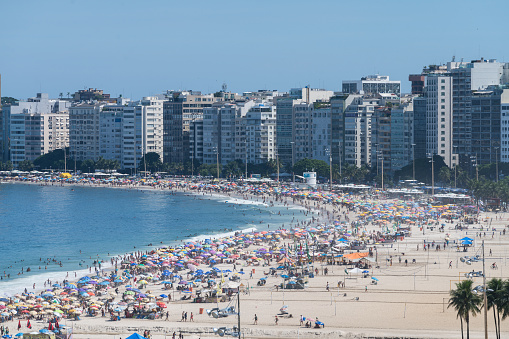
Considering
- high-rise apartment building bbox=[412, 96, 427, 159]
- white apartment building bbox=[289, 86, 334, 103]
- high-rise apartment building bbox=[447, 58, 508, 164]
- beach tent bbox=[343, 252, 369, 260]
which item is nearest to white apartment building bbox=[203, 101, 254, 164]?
white apartment building bbox=[289, 86, 334, 103]

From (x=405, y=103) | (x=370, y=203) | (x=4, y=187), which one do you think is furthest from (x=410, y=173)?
(x=4, y=187)

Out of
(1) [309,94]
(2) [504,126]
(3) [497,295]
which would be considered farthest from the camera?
(1) [309,94]

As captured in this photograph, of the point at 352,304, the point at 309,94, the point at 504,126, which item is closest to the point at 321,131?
the point at 309,94

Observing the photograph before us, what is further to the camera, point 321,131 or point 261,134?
point 261,134

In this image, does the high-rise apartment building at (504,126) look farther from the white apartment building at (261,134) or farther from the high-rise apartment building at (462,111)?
the white apartment building at (261,134)

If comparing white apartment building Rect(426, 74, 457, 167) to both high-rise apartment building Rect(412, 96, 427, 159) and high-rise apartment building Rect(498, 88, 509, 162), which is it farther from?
high-rise apartment building Rect(498, 88, 509, 162)

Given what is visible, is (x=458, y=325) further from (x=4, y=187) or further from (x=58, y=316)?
(x=4, y=187)

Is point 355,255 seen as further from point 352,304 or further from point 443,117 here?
point 443,117
